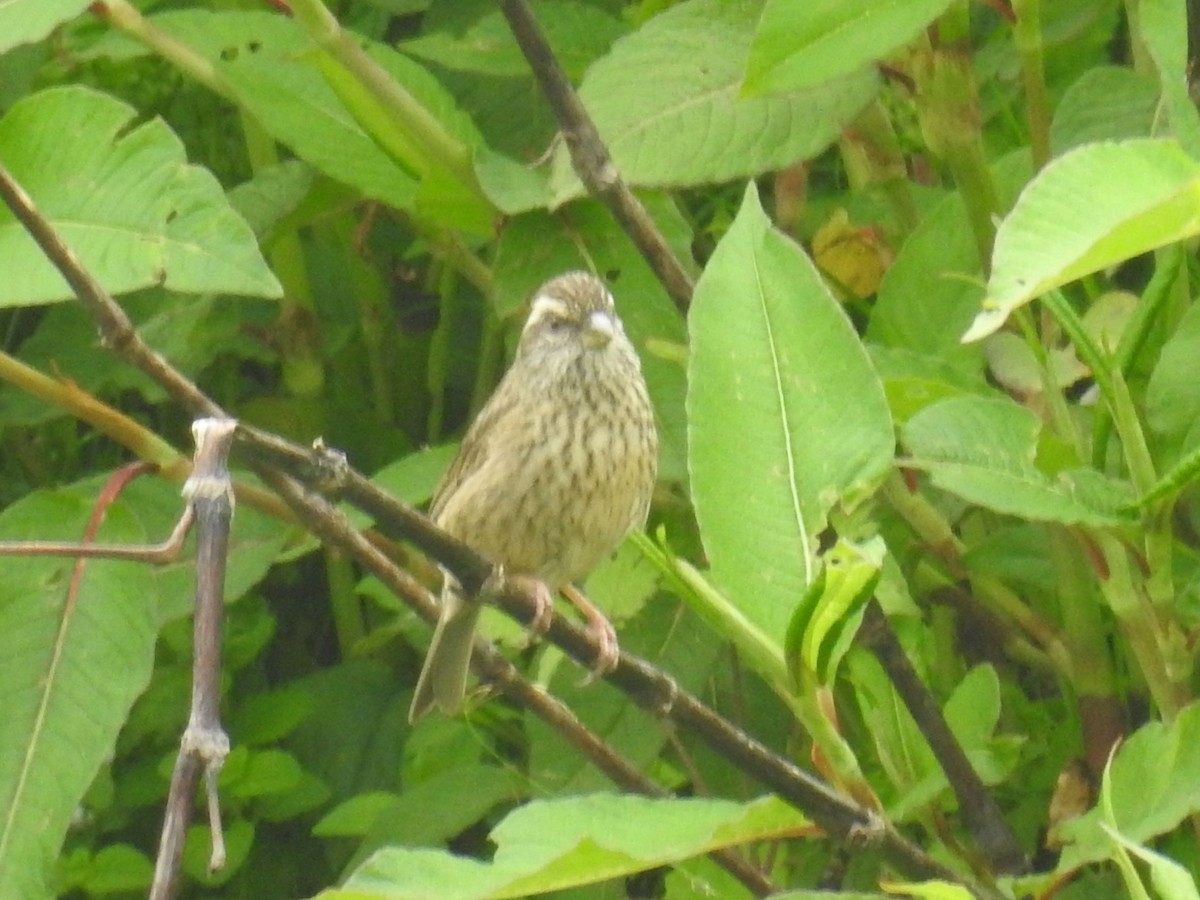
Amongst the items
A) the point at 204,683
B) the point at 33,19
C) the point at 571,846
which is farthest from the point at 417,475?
the point at 204,683

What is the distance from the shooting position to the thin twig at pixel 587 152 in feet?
6.90

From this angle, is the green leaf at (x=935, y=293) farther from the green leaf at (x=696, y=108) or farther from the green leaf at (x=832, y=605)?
the green leaf at (x=832, y=605)

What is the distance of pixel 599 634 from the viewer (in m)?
2.52

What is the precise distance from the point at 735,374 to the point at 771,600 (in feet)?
0.74

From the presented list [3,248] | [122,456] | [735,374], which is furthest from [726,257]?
[122,456]

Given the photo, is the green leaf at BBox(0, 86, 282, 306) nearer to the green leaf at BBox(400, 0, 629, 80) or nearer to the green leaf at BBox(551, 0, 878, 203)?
the green leaf at BBox(551, 0, 878, 203)

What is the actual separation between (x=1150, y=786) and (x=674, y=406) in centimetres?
107

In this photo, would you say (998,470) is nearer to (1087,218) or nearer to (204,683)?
(1087,218)

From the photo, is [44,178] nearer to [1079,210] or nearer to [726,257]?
[726,257]

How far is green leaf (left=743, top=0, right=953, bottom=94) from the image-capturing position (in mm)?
2006

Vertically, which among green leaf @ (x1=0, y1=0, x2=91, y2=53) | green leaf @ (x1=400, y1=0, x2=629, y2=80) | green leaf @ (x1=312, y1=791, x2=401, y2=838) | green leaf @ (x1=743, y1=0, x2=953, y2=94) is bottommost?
green leaf @ (x1=312, y1=791, x2=401, y2=838)

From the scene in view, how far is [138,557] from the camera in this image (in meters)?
1.08

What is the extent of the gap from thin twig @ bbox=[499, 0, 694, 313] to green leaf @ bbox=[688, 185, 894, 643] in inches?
13.6

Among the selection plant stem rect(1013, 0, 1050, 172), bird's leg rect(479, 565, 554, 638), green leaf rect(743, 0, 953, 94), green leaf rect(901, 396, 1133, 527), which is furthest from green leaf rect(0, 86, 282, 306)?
plant stem rect(1013, 0, 1050, 172)
